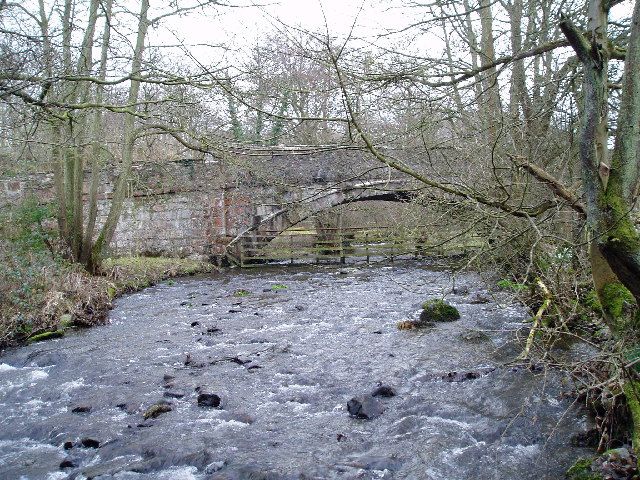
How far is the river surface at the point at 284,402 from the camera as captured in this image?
14.0 ft

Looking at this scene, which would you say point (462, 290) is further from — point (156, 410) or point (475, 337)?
point (156, 410)

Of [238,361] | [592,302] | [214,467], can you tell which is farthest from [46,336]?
[592,302]

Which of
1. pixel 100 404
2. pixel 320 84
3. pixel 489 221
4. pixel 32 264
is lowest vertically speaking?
pixel 100 404

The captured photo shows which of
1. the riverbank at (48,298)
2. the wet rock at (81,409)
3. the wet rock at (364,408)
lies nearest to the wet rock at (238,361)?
the wet rock at (81,409)

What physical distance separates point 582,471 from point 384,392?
2.21 m

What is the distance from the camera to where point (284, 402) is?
5672mm

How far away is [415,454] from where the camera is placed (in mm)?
4371

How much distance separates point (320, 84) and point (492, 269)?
11.8 feet

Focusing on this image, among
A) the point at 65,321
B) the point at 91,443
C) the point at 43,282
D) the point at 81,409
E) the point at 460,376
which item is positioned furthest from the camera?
the point at 43,282

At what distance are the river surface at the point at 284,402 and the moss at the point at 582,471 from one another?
14 centimetres

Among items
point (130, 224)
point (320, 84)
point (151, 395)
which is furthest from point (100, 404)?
point (130, 224)

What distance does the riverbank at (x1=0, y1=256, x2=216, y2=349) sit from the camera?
336 inches

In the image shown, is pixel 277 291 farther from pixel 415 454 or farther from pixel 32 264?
pixel 415 454

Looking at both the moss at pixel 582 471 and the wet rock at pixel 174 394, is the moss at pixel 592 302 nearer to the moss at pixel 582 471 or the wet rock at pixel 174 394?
the moss at pixel 582 471
